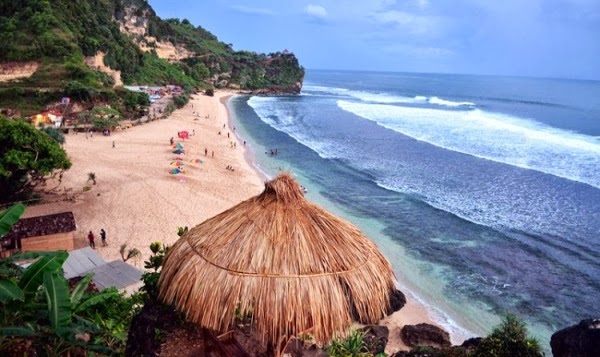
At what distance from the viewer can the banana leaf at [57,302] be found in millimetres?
4754

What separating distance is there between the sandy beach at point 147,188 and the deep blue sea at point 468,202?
2.53 meters

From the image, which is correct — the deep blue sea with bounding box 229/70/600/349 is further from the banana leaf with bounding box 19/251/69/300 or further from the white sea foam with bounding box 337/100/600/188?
the banana leaf with bounding box 19/251/69/300

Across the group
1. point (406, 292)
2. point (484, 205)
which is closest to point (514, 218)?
point (484, 205)

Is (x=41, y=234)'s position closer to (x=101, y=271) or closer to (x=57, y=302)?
(x=101, y=271)

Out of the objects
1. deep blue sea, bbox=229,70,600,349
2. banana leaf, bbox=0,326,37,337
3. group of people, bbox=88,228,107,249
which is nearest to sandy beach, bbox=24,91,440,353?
group of people, bbox=88,228,107,249

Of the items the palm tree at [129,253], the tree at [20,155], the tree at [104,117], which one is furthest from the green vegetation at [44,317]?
the tree at [104,117]

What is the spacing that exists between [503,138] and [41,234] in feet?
127

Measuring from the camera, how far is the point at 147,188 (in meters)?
19.9

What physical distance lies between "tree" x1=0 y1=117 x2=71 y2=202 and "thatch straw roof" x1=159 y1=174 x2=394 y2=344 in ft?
43.5

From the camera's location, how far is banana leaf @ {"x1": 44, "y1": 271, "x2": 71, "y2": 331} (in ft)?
15.6

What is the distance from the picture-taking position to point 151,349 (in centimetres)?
444

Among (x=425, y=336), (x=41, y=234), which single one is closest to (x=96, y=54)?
(x=41, y=234)

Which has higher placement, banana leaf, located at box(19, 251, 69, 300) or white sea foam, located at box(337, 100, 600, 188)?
banana leaf, located at box(19, 251, 69, 300)

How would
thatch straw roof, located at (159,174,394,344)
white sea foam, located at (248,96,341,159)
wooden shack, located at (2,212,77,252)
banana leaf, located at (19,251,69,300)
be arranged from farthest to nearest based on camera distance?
white sea foam, located at (248,96,341,159)
wooden shack, located at (2,212,77,252)
banana leaf, located at (19,251,69,300)
thatch straw roof, located at (159,174,394,344)
